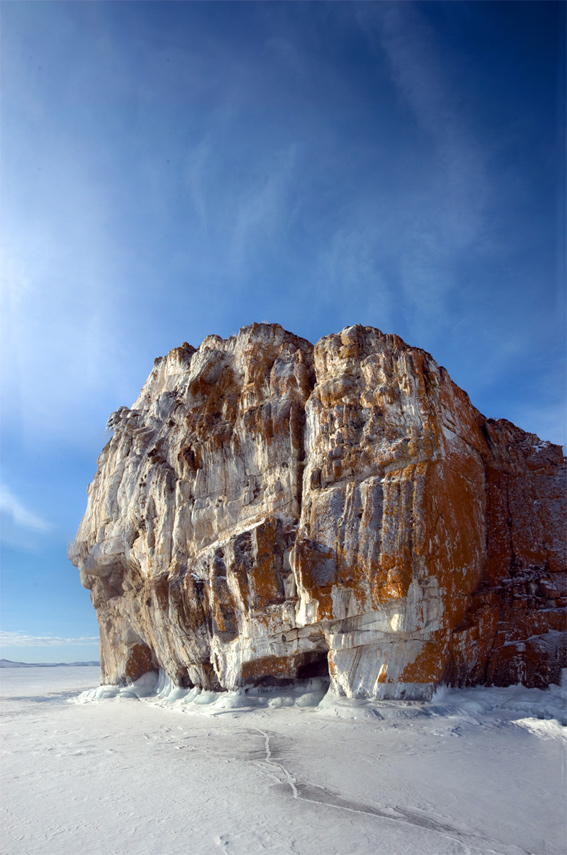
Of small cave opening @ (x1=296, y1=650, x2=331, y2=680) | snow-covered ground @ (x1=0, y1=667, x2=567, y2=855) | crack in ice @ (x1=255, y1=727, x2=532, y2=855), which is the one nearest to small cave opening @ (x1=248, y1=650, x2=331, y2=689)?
small cave opening @ (x1=296, y1=650, x2=331, y2=680)

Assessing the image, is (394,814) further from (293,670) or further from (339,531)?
(293,670)

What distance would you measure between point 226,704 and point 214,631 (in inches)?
108

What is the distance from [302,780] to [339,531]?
888 cm

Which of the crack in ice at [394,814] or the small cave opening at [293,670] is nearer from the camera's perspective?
the crack in ice at [394,814]

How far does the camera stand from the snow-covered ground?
25.7 feet

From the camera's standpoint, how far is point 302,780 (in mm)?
10477

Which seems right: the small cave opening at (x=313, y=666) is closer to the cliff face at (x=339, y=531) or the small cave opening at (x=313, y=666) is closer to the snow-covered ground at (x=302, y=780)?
the cliff face at (x=339, y=531)

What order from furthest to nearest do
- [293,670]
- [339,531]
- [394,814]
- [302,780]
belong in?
[293,670] → [339,531] → [302,780] → [394,814]

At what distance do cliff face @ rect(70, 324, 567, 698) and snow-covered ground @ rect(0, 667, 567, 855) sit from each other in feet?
6.26

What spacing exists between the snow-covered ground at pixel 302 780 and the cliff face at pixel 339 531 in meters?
1.91

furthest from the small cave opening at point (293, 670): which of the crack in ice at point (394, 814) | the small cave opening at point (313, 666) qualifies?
the crack in ice at point (394, 814)

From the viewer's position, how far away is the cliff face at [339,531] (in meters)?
17.5

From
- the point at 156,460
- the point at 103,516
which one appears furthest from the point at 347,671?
the point at 103,516

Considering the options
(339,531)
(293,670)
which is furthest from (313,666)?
(339,531)
